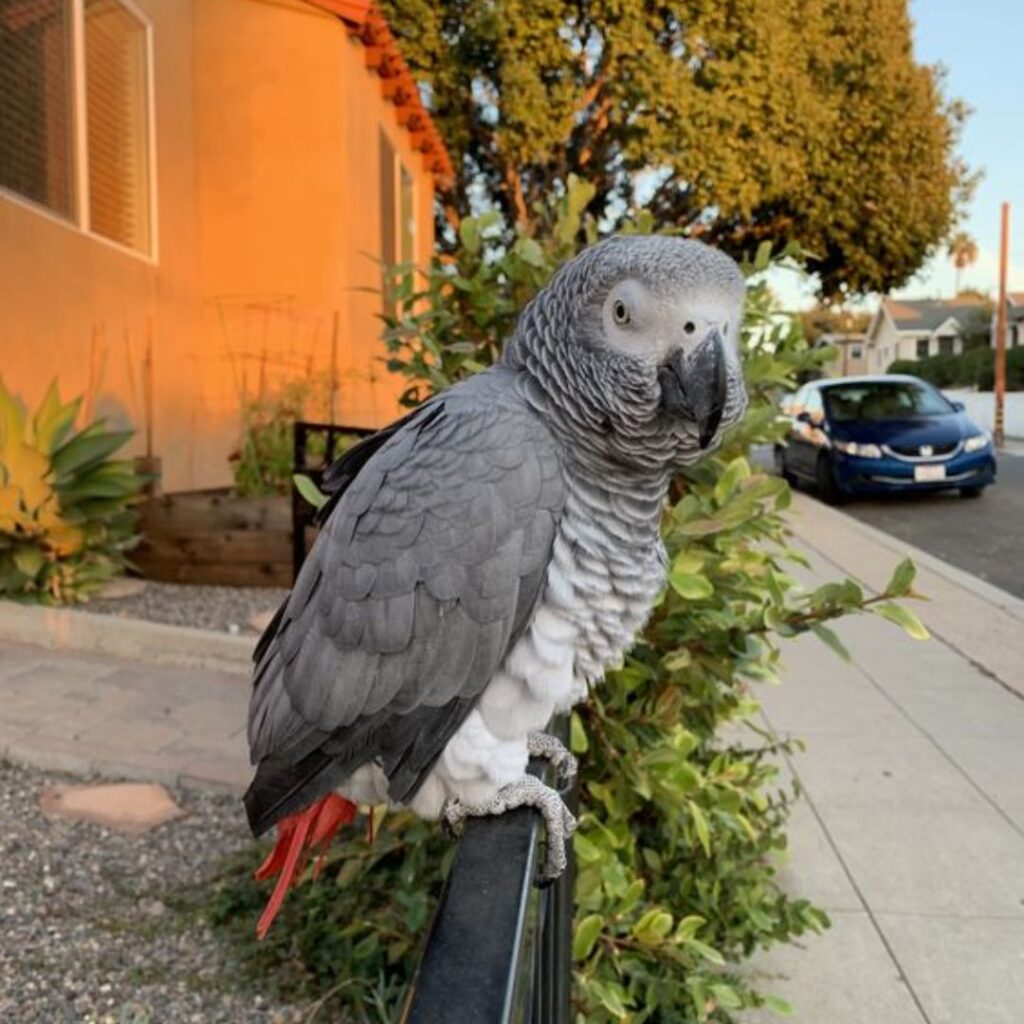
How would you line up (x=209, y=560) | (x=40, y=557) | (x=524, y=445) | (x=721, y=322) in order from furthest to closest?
(x=209, y=560) → (x=40, y=557) → (x=524, y=445) → (x=721, y=322)

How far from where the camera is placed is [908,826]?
3.66 meters

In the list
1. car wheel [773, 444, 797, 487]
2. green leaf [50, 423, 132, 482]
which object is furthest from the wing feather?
A: car wheel [773, 444, 797, 487]

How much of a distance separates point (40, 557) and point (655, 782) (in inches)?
169

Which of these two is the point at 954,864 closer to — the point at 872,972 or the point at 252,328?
the point at 872,972

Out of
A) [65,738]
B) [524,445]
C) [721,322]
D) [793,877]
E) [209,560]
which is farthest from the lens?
[209,560]

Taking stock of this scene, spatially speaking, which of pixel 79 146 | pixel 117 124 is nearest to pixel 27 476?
pixel 79 146

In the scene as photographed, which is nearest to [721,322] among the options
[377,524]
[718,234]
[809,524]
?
[377,524]

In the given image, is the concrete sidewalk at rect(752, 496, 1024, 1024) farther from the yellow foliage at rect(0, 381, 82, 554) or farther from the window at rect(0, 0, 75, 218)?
the window at rect(0, 0, 75, 218)

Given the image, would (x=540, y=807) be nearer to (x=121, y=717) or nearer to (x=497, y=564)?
(x=497, y=564)

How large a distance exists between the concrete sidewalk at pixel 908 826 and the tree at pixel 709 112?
375 inches

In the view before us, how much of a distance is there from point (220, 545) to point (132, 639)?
1499mm

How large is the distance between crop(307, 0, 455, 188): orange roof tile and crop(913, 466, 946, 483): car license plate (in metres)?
7.69

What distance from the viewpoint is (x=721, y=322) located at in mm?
1451

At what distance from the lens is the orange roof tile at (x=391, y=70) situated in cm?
817
